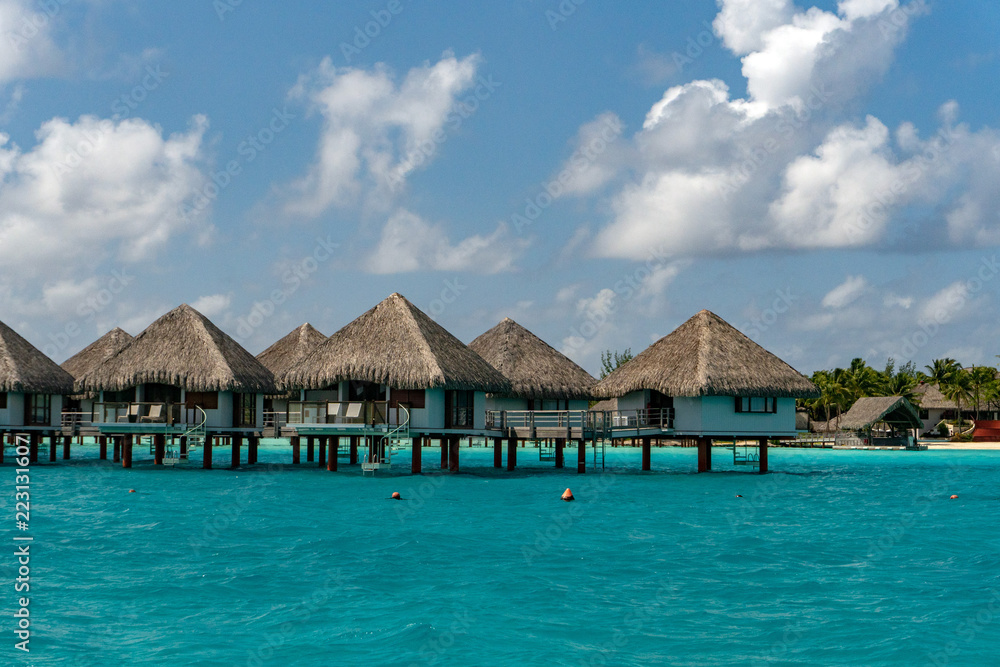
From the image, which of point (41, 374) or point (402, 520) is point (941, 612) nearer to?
point (402, 520)

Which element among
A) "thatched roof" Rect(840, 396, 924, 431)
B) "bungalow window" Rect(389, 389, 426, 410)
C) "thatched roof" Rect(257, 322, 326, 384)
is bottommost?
"thatched roof" Rect(840, 396, 924, 431)

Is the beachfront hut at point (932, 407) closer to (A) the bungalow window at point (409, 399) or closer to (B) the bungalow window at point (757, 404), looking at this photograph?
(B) the bungalow window at point (757, 404)

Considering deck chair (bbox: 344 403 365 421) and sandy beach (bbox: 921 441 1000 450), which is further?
sandy beach (bbox: 921 441 1000 450)

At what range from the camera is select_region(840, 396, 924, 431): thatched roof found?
69.4 m

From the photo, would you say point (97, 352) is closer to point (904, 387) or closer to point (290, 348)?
point (290, 348)

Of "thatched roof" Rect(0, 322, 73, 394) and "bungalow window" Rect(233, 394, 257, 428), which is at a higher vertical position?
"thatched roof" Rect(0, 322, 73, 394)

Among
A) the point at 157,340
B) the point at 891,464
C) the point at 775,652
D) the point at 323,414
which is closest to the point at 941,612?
the point at 775,652

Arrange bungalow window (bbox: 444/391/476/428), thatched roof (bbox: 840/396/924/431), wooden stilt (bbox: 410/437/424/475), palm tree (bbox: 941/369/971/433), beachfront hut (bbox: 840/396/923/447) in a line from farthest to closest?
1. palm tree (bbox: 941/369/971/433)
2. beachfront hut (bbox: 840/396/923/447)
3. thatched roof (bbox: 840/396/924/431)
4. wooden stilt (bbox: 410/437/424/475)
5. bungalow window (bbox: 444/391/476/428)

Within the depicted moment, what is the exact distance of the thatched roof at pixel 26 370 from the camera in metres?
37.5

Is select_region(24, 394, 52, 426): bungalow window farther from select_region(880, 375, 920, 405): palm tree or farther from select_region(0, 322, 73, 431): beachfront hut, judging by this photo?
select_region(880, 375, 920, 405): palm tree

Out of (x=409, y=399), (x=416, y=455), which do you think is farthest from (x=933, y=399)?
(x=409, y=399)

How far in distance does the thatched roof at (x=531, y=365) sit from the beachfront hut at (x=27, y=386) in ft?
57.8

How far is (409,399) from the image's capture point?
33125 mm

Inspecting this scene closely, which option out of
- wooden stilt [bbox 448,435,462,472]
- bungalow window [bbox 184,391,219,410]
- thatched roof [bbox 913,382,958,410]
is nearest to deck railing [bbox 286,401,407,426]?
wooden stilt [bbox 448,435,462,472]
